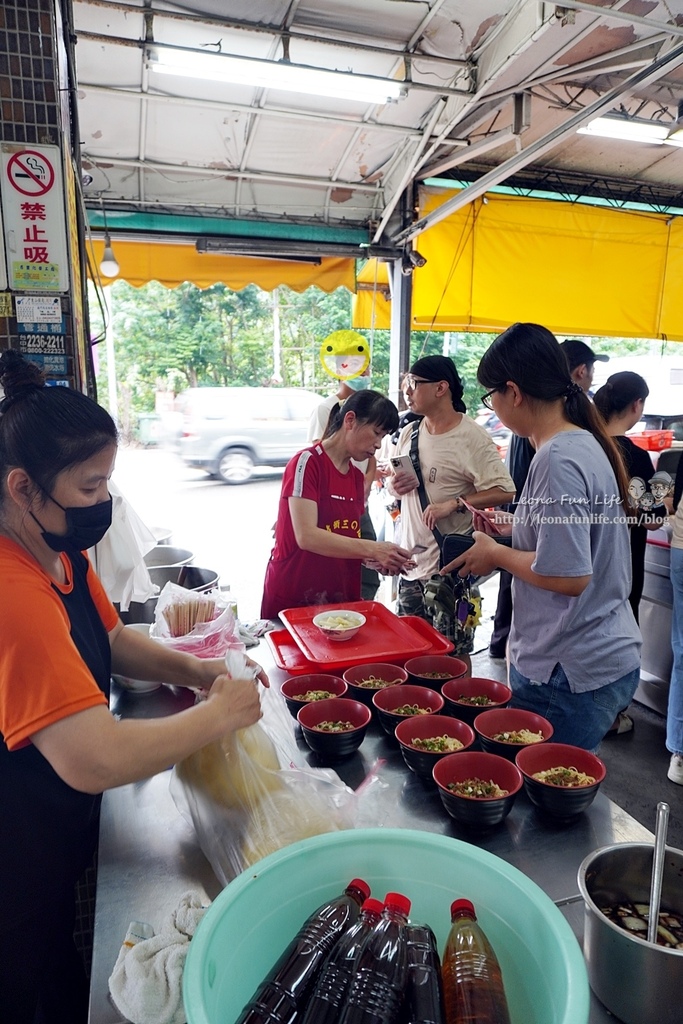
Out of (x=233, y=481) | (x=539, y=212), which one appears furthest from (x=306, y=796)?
(x=233, y=481)

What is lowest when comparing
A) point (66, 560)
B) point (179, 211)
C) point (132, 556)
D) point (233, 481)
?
point (233, 481)

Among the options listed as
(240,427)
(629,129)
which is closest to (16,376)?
(629,129)

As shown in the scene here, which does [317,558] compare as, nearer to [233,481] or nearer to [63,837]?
[63,837]

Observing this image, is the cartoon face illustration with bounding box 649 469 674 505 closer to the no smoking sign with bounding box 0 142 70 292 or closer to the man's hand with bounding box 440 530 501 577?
the man's hand with bounding box 440 530 501 577

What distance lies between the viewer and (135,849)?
121 cm

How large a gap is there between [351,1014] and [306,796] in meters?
0.46

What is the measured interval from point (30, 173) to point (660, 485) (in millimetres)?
3118

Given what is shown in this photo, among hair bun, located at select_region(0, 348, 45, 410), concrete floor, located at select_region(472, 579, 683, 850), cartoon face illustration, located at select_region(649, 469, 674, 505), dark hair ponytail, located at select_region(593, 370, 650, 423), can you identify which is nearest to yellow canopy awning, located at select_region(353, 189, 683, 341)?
dark hair ponytail, located at select_region(593, 370, 650, 423)

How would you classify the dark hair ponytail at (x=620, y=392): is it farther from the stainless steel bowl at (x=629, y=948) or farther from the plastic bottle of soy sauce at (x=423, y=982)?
the plastic bottle of soy sauce at (x=423, y=982)

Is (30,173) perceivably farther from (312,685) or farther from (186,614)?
(312,685)

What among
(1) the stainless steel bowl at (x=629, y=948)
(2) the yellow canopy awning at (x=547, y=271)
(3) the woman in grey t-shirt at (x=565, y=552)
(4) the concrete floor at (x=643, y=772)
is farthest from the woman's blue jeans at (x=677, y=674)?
(2) the yellow canopy awning at (x=547, y=271)

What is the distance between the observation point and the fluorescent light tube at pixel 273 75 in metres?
3.38

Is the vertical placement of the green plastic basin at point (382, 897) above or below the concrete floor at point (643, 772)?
above

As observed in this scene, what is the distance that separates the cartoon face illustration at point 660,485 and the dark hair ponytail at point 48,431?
2947 mm
